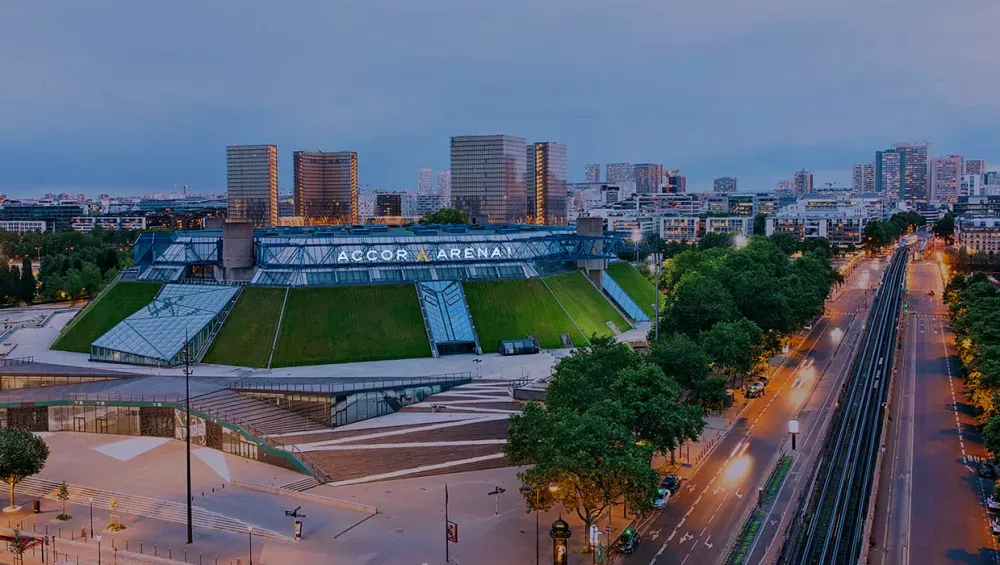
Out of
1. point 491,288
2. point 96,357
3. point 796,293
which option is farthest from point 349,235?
point 796,293

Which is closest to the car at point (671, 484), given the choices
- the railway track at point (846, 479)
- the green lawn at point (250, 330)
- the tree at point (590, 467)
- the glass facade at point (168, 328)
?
the railway track at point (846, 479)

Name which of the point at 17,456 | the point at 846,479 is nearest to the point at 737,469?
the point at 846,479

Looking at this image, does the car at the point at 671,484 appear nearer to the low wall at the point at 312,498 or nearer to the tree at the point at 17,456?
the low wall at the point at 312,498

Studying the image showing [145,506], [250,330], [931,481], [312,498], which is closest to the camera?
[145,506]

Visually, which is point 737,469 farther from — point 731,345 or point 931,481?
point 731,345

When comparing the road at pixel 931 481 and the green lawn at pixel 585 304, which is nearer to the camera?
the road at pixel 931 481

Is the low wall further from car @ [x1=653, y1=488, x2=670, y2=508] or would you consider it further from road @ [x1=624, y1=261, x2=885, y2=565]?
car @ [x1=653, y1=488, x2=670, y2=508]
